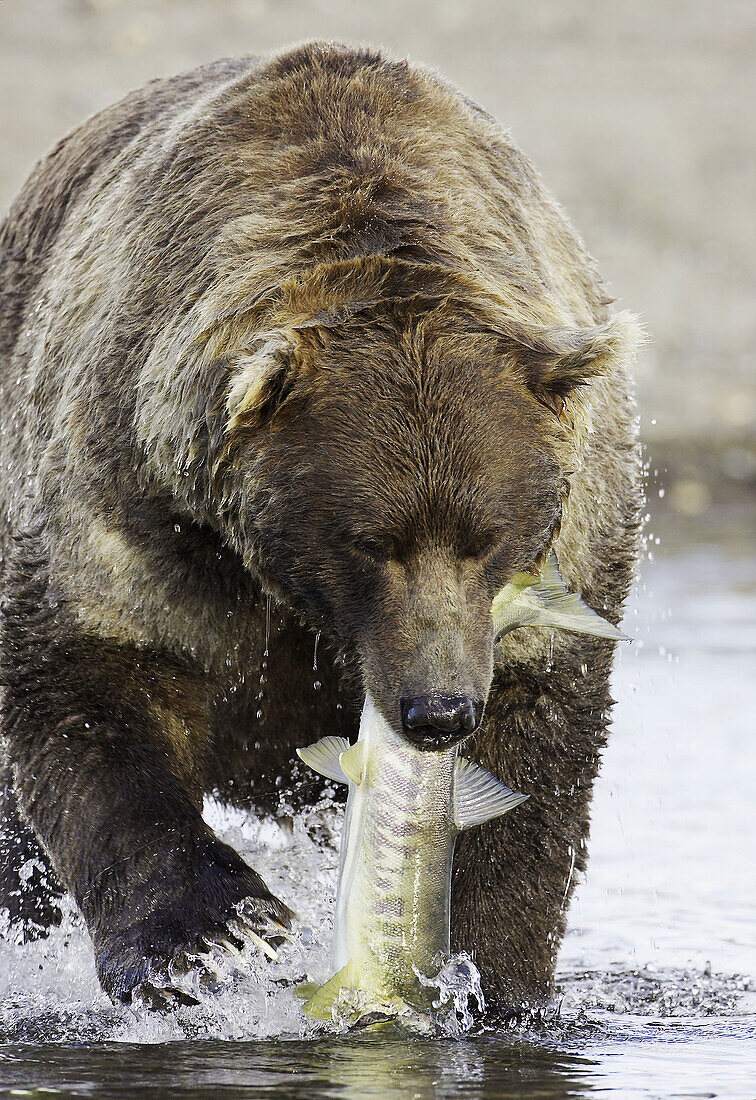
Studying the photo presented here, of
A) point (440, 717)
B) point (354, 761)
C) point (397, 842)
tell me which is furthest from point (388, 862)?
point (440, 717)

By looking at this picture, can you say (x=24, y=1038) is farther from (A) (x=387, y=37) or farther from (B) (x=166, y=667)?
(A) (x=387, y=37)

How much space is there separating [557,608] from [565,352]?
0.56 m

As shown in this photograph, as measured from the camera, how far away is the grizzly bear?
3760 millimetres

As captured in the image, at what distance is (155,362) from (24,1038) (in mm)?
1558

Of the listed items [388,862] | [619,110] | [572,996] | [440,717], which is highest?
[619,110]

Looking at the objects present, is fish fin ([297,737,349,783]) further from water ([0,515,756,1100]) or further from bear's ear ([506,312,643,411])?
bear's ear ([506,312,643,411])

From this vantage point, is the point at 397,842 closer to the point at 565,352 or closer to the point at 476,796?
the point at 476,796

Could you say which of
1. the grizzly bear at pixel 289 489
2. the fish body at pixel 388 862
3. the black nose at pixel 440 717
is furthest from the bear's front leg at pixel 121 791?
the black nose at pixel 440 717

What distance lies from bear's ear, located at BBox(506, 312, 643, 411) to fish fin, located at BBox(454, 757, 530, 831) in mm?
825

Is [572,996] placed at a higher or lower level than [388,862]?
lower

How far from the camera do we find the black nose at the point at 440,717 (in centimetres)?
361

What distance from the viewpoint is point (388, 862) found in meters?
3.98

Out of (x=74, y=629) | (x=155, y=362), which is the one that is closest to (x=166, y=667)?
(x=74, y=629)

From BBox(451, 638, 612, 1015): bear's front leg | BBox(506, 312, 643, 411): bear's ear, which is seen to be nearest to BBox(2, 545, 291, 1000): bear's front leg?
BBox(451, 638, 612, 1015): bear's front leg
